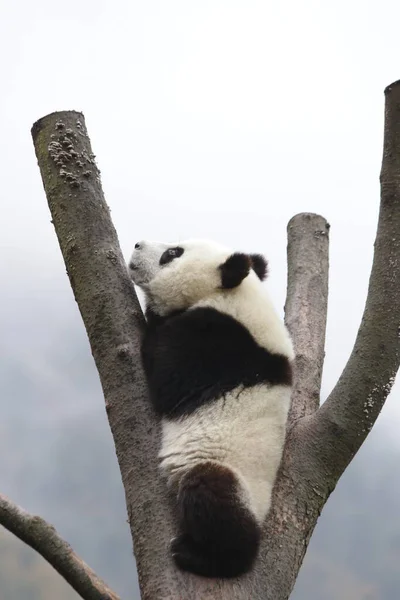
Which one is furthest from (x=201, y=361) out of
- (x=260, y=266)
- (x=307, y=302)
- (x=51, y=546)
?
(x=307, y=302)

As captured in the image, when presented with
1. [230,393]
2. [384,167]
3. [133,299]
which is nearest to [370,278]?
[384,167]

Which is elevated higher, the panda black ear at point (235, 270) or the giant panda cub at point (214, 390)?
the panda black ear at point (235, 270)

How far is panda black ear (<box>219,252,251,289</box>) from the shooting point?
14.1ft

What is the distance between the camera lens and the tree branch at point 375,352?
3.64m

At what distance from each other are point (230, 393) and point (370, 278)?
967 mm

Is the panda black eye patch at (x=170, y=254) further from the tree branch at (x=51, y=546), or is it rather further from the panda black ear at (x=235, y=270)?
the tree branch at (x=51, y=546)

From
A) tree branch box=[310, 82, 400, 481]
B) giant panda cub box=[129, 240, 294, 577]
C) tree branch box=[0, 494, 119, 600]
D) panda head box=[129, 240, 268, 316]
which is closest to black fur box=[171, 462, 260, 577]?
giant panda cub box=[129, 240, 294, 577]

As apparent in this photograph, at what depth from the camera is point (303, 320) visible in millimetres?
4969

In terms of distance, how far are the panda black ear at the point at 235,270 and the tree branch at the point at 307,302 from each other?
0.70 meters

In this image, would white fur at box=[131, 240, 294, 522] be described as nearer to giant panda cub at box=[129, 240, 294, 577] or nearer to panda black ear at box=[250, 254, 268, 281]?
giant panda cub at box=[129, 240, 294, 577]

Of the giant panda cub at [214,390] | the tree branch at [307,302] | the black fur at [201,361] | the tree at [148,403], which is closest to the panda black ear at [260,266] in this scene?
the giant panda cub at [214,390]

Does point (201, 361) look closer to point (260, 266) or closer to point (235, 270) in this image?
point (235, 270)

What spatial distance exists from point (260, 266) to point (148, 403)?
5.64ft

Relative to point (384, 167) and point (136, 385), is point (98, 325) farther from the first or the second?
point (384, 167)
